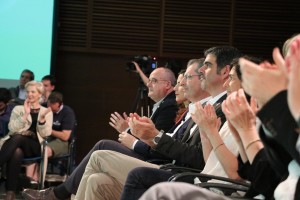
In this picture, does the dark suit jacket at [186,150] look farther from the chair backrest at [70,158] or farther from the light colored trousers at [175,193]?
the chair backrest at [70,158]

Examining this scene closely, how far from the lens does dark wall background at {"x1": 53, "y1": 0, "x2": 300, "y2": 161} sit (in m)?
8.12

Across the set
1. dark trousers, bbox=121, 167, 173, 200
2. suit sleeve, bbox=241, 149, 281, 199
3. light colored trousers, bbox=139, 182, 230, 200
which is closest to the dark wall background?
dark trousers, bbox=121, 167, 173, 200

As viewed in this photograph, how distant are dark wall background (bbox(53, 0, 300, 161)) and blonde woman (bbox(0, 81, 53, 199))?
182 centimetres

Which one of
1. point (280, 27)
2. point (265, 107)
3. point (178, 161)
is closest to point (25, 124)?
point (178, 161)

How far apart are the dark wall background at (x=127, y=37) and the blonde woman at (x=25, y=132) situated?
5.96 ft

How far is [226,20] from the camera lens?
8.34m

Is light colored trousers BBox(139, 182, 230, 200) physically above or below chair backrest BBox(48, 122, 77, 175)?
above

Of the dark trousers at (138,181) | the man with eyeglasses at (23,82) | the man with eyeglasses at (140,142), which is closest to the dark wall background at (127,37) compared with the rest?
the man with eyeglasses at (23,82)

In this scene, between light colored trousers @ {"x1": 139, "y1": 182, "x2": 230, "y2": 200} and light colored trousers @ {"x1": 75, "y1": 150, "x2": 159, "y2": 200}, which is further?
light colored trousers @ {"x1": 75, "y1": 150, "x2": 159, "y2": 200}

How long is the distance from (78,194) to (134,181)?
35.2 inches

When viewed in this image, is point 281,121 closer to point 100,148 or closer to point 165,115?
point 100,148

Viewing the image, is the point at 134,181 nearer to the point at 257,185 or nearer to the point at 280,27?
the point at 257,185

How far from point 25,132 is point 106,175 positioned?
8.32 feet

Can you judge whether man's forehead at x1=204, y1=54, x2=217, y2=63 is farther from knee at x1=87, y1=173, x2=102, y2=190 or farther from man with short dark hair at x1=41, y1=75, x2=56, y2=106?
man with short dark hair at x1=41, y1=75, x2=56, y2=106
